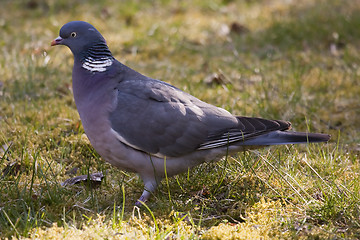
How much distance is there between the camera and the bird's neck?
345 centimetres

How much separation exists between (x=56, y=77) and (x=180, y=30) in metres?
2.16

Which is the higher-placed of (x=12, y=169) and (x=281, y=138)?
(x=281, y=138)

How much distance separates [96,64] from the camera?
346cm

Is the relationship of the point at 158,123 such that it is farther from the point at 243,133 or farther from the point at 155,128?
the point at 243,133

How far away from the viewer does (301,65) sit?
19.1 feet

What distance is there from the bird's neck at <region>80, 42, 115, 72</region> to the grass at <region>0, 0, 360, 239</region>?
0.75 meters

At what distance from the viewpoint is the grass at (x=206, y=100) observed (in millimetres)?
2896

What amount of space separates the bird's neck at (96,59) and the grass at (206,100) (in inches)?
29.3

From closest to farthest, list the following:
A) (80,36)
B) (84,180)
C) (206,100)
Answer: (84,180) < (80,36) < (206,100)

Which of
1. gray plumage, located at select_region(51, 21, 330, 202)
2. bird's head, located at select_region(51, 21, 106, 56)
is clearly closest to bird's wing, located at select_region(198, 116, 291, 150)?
gray plumage, located at select_region(51, 21, 330, 202)

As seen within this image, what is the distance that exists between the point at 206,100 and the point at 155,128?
181 centimetres

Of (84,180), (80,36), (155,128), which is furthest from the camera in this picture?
(80,36)

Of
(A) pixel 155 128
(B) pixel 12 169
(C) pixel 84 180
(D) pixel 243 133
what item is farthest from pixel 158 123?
(B) pixel 12 169

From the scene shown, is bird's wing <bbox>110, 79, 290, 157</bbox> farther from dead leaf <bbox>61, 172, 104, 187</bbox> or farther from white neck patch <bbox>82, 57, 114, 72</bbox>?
dead leaf <bbox>61, 172, 104, 187</bbox>
